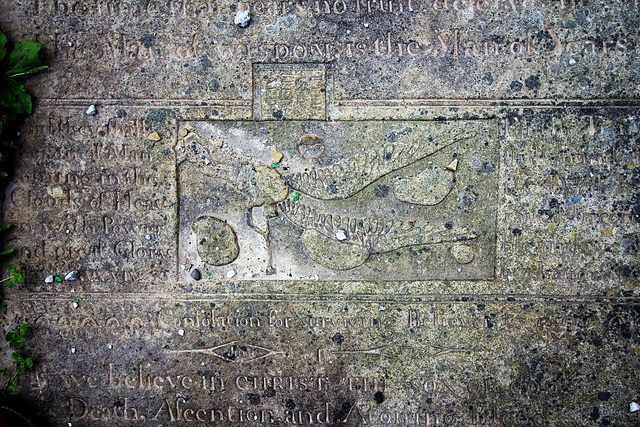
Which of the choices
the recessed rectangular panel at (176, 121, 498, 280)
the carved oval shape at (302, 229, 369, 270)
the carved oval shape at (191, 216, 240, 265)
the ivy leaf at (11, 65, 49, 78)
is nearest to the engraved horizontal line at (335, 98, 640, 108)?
the recessed rectangular panel at (176, 121, 498, 280)

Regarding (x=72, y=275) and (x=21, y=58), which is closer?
(x=21, y=58)

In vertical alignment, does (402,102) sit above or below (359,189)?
above

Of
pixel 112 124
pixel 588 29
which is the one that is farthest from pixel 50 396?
pixel 588 29

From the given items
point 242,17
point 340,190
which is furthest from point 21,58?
point 340,190

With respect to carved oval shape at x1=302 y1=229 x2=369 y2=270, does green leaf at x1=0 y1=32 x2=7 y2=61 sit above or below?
above

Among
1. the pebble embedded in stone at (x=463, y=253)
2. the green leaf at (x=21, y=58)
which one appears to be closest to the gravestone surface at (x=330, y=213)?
the pebble embedded in stone at (x=463, y=253)

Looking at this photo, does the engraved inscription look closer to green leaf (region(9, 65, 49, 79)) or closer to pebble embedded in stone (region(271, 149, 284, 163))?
pebble embedded in stone (region(271, 149, 284, 163))

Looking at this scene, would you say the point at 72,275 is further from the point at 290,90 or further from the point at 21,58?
the point at 290,90
